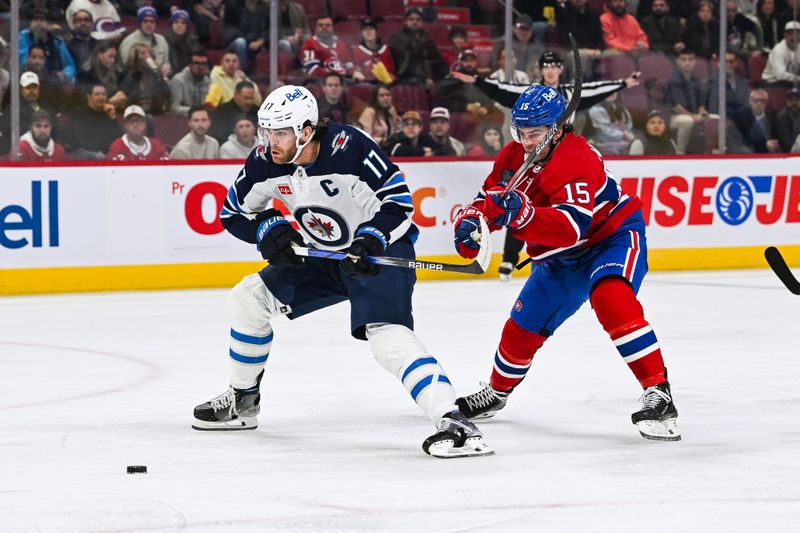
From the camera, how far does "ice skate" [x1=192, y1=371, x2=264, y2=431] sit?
14.8ft

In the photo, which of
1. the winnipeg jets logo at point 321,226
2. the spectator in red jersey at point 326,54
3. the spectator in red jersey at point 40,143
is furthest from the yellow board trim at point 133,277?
the winnipeg jets logo at point 321,226

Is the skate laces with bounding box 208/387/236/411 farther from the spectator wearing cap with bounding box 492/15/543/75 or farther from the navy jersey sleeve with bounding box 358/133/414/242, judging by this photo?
the spectator wearing cap with bounding box 492/15/543/75

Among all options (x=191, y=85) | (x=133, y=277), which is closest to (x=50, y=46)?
(x=191, y=85)

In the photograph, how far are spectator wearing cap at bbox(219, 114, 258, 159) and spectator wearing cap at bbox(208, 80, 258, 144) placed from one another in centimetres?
2

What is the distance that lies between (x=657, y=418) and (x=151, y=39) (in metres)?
5.40

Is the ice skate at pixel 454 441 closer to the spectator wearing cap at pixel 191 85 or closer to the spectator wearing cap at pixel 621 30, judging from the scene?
the spectator wearing cap at pixel 191 85

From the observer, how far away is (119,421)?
466 centimetres

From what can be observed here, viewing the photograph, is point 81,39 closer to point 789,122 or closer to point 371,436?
point 371,436

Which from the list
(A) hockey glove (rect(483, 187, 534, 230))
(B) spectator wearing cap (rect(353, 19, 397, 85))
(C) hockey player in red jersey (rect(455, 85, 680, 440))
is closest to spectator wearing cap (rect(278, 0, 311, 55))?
(B) spectator wearing cap (rect(353, 19, 397, 85))

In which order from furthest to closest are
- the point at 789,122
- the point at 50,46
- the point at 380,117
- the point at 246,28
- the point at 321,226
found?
the point at 789,122 → the point at 380,117 → the point at 246,28 → the point at 50,46 → the point at 321,226

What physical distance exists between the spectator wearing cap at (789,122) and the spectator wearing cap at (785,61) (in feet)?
0.34

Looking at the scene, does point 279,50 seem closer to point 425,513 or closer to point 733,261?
point 733,261

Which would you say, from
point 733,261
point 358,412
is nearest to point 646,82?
point 733,261

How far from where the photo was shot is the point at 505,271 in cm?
917
